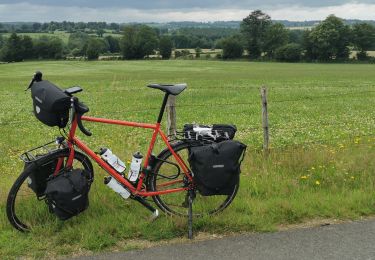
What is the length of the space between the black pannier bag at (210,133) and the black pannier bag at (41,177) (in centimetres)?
147

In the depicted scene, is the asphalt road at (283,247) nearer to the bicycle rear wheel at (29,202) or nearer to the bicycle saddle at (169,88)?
the bicycle rear wheel at (29,202)

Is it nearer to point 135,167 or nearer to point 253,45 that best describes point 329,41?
point 253,45

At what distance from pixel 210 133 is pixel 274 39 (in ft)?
409

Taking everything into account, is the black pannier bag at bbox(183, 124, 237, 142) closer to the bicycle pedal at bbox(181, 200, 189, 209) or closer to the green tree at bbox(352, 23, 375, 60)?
the bicycle pedal at bbox(181, 200, 189, 209)

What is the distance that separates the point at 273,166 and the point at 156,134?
244 centimetres

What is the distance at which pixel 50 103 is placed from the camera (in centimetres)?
431

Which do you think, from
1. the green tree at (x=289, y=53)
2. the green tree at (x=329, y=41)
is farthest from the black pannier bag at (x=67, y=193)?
the green tree at (x=329, y=41)

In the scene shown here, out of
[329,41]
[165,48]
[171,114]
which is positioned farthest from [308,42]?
[171,114]

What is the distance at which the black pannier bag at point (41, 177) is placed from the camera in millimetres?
4672

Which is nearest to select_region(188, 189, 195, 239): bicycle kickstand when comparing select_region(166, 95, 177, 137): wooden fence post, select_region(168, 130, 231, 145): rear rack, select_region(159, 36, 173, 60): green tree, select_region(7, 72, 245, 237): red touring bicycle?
select_region(7, 72, 245, 237): red touring bicycle

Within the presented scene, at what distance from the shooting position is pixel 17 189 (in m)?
4.60

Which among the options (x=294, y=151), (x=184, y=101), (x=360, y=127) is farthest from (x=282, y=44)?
(x=294, y=151)

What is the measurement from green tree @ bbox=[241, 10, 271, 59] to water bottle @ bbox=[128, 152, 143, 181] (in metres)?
119

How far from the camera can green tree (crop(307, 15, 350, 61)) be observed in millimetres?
112250
